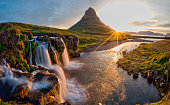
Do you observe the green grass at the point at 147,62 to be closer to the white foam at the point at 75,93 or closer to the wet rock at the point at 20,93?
the white foam at the point at 75,93

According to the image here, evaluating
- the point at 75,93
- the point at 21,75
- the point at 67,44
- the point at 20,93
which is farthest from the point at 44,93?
the point at 67,44

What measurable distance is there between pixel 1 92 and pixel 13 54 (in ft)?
27.3

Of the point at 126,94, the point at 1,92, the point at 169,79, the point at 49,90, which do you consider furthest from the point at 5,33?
the point at 169,79

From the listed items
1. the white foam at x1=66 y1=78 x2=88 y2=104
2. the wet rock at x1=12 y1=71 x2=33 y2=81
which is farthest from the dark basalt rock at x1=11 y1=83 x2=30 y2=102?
the white foam at x1=66 y1=78 x2=88 y2=104

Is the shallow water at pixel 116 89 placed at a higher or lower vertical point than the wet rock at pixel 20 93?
lower

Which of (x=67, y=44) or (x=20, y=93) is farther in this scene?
(x=67, y=44)

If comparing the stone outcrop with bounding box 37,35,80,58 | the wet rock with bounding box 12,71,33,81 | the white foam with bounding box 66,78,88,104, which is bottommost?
the white foam with bounding box 66,78,88,104

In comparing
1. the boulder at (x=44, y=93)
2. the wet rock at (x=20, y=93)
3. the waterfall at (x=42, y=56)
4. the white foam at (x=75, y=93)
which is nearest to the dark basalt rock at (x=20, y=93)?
the wet rock at (x=20, y=93)

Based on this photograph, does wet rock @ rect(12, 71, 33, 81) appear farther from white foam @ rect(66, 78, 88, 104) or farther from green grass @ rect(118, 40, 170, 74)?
green grass @ rect(118, 40, 170, 74)

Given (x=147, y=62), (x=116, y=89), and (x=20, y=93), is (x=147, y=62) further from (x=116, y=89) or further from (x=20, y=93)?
(x=20, y=93)

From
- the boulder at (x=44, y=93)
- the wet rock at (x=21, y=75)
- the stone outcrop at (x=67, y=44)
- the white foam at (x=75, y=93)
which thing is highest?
the stone outcrop at (x=67, y=44)

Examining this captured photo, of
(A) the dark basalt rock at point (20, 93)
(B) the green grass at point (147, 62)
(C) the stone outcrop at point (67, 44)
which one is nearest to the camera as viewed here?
(A) the dark basalt rock at point (20, 93)

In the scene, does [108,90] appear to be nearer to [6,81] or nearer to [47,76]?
[47,76]

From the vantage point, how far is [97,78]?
27.9 m
